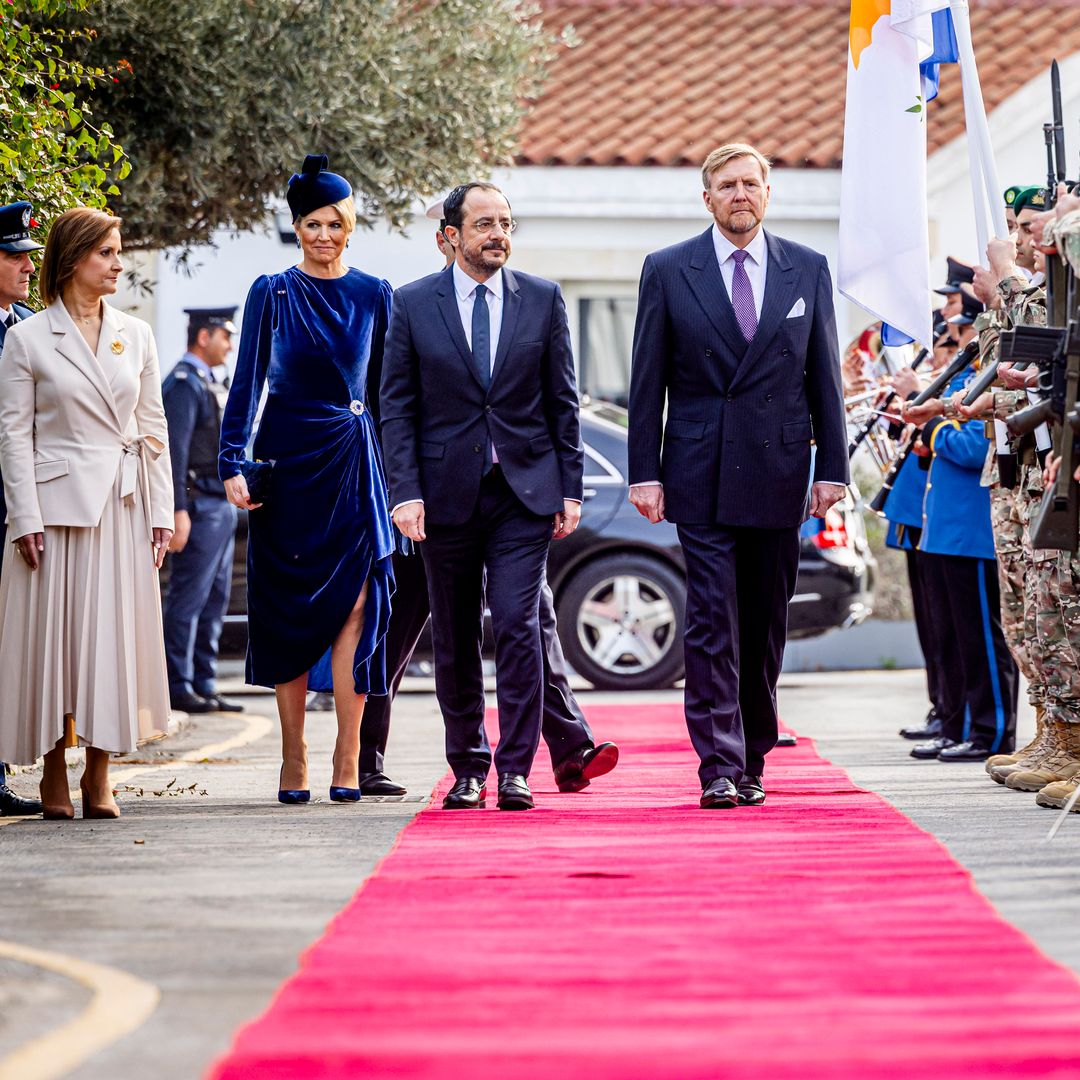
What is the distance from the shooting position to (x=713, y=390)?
6.97 metres

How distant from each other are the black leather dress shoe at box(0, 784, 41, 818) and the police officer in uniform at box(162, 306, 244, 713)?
4.92 meters

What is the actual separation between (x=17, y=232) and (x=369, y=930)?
12.4ft

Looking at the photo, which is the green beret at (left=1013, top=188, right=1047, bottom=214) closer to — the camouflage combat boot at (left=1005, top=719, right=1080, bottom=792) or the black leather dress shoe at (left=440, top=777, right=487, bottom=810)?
the camouflage combat boot at (left=1005, top=719, right=1080, bottom=792)

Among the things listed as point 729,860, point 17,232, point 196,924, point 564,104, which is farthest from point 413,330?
point 564,104

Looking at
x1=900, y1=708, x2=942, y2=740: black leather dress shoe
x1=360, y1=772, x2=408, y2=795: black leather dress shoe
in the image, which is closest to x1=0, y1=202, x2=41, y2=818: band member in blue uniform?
x1=360, y1=772, x2=408, y2=795: black leather dress shoe

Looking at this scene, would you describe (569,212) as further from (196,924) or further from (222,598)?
(196,924)

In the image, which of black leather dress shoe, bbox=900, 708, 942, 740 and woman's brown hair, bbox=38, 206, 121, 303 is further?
black leather dress shoe, bbox=900, 708, 942, 740

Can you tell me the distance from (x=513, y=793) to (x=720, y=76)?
16055 mm

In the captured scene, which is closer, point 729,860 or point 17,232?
point 729,860

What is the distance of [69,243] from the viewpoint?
7066mm

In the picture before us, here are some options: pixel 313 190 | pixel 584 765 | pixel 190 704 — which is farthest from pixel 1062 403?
pixel 190 704

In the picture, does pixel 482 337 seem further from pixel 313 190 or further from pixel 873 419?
pixel 873 419

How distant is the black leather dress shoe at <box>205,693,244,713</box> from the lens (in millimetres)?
12336

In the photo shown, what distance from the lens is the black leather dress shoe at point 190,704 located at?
12.3m
